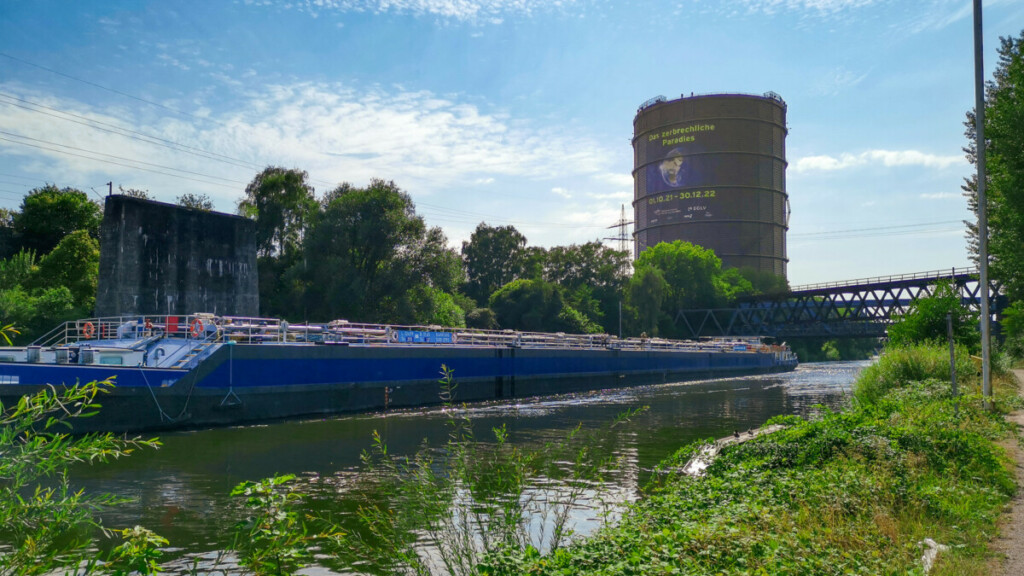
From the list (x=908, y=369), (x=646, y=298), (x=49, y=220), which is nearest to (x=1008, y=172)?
(x=908, y=369)

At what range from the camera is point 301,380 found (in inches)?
1132

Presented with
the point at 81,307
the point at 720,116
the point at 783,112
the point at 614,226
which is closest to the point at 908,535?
the point at 81,307

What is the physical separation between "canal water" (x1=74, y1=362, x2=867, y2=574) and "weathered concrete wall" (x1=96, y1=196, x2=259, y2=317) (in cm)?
1762

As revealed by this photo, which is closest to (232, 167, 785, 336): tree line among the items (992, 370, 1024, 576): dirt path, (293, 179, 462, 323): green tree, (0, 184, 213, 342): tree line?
(293, 179, 462, 323): green tree

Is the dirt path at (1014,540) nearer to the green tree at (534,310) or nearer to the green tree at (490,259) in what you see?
the green tree at (534,310)

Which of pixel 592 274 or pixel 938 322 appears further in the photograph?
pixel 592 274

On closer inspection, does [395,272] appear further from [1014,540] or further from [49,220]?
[1014,540]

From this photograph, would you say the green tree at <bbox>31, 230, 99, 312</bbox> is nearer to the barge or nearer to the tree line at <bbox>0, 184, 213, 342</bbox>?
the tree line at <bbox>0, 184, 213, 342</bbox>

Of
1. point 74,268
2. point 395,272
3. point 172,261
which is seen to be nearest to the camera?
point 172,261

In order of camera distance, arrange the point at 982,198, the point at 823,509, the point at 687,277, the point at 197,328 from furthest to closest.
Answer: the point at 687,277 < the point at 197,328 < the point at 982,198 < the point at 823,509

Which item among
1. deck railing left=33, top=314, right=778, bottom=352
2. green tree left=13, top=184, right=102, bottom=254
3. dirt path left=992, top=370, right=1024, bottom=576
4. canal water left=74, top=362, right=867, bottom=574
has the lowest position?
canal water left=74, top=362, right=867, bottom=574

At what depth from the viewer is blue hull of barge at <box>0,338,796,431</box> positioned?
22.7 metres

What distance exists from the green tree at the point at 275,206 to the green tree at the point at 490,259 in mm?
31710

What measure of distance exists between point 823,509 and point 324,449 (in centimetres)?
1467
